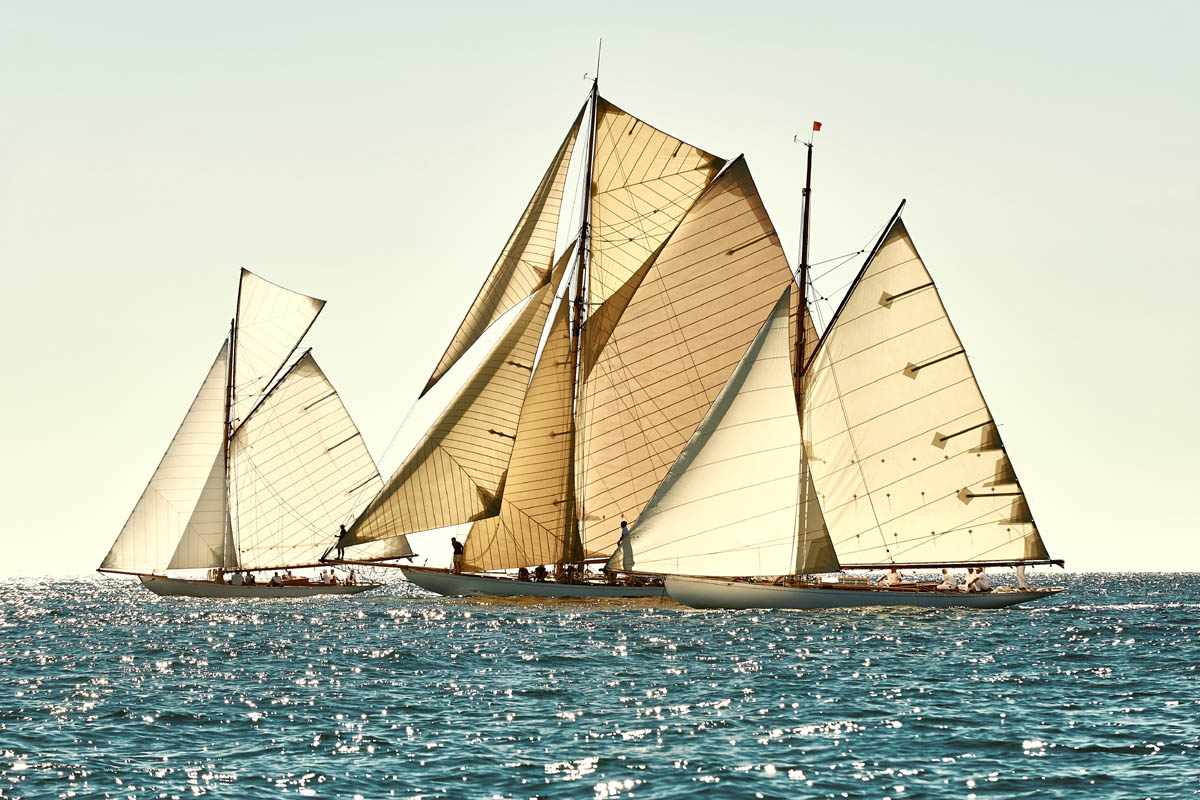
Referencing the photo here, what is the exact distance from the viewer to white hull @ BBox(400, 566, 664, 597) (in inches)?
2500

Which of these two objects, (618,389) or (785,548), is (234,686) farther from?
(618,389)

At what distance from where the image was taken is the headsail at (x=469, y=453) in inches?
2315

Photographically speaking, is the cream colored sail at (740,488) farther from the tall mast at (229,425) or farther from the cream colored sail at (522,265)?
the tall mast at (229,425)

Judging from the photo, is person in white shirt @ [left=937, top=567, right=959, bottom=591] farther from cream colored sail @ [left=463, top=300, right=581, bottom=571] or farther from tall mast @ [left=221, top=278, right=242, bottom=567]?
tall mast @ [left=221, top=278, right=242, bottom=567]

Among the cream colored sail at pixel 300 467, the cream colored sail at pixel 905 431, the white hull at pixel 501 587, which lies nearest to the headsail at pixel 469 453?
the white hull at pixel 501 587

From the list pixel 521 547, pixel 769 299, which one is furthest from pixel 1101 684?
pixel 521 547

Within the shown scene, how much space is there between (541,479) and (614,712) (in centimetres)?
3189

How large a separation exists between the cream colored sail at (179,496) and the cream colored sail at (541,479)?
60.3 ft

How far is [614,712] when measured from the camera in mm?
28984

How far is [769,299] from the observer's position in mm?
57000

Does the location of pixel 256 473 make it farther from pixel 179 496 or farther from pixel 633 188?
pixel 633 188

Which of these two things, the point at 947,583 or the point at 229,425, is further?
the point at 229,425

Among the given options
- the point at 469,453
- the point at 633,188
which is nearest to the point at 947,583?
the point at 469,453

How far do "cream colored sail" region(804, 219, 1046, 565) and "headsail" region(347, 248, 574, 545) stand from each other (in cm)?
1370
